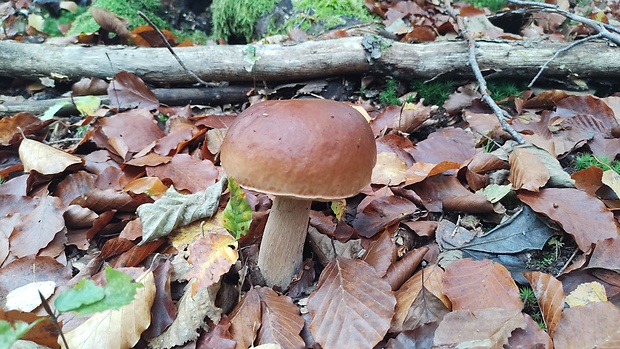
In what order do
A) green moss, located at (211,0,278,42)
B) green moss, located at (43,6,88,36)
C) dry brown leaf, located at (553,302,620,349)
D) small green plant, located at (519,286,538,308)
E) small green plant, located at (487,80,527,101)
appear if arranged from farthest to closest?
1. green moss, located at (43,6,88,36)
2. green moss, located at (211,0,278,42)
3. small green plant, located at (487,80,527,101)
4. small green plant, located at (519,286,538,308)
5. dry brown leaf, located at (553,302,620,349)

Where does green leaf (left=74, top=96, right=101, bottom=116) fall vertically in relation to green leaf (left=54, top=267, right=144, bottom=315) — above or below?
below

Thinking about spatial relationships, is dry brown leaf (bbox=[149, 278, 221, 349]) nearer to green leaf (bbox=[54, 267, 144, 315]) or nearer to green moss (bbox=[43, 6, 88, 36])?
green leaf (bbox=[54, 267, 144, 315])

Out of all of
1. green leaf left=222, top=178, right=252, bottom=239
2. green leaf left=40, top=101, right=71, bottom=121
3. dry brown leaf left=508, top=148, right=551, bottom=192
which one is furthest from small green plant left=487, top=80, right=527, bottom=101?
green leaf left=40, top=101, right=71, bottom=121

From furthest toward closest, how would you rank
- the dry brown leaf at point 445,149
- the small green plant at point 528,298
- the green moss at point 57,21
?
the green moss at point 57,21
the dry brown leaf at point 445,149
the small green plant at point 528,298

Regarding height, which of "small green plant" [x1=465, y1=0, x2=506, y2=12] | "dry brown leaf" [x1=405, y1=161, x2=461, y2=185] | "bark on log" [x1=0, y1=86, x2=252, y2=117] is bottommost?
"small green plant" [x1=465, y1=0, x2=506, y2=12]

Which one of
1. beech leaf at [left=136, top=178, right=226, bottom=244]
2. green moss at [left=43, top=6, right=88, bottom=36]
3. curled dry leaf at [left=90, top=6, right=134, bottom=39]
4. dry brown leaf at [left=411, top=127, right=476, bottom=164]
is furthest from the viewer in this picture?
green moss at [left=43, top=6, right=88, bottom=36]

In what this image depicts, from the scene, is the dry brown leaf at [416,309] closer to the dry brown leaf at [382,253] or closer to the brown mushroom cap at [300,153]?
the dry brown leaf at [382,253]

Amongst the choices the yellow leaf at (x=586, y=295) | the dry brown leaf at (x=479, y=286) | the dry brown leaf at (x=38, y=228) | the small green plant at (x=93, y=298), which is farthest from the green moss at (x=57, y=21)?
the yellow leaf at (x=586, y=295)
